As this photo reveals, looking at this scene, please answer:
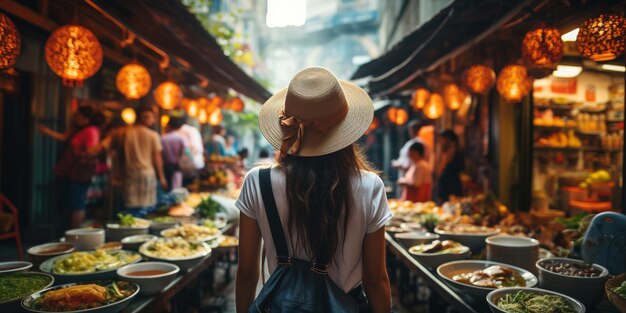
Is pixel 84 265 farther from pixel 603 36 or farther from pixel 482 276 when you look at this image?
pixel 603 36

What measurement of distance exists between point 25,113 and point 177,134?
288cm

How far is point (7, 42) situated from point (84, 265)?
1.68 meters

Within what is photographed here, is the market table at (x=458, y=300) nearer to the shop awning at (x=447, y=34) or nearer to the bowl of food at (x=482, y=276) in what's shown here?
the bowl of food at (x=482, y=276)

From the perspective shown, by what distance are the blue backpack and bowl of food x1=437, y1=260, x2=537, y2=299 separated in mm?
1092

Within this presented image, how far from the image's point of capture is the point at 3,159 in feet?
24.0

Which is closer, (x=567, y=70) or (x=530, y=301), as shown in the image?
(x=530, y=301)

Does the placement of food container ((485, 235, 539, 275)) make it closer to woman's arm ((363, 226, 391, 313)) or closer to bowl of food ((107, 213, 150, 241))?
woman's arm ((363, 226, 391, 313))

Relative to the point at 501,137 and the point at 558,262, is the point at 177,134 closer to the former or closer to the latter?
the point at 501,137

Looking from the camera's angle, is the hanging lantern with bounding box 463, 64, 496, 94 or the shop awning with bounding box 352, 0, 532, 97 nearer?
the shop awning with bounding box 352, 0, 532, 97

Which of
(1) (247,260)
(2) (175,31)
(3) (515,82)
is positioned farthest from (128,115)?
(1) (247,260)

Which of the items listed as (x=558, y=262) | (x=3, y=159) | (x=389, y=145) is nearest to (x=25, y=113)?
(x=3, y=159)

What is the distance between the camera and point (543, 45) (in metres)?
3.90

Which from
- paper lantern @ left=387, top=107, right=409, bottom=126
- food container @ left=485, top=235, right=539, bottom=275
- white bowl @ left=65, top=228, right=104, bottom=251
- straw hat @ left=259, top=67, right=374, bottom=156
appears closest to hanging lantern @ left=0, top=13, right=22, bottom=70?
white bowl @ left=65, top=228, right=104, bottom=251

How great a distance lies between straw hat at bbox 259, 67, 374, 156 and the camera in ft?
6.47
